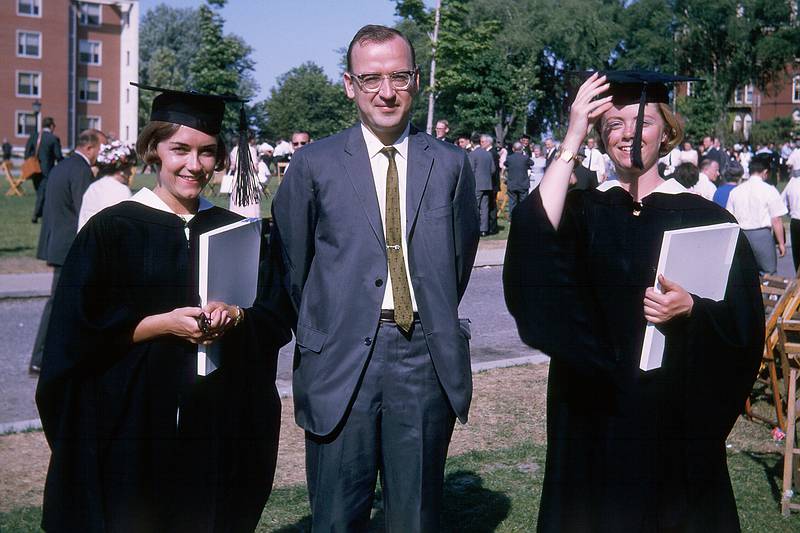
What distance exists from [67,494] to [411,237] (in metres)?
1.43

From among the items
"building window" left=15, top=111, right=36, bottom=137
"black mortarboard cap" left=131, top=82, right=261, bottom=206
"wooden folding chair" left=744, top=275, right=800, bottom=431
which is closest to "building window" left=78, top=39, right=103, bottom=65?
"building window" left=15, top=111, right=36, bottom=137

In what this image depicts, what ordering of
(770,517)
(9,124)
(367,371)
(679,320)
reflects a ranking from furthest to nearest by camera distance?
(9,124)
(770,517)
(367,371)
(679,320)

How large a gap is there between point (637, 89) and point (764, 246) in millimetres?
8856

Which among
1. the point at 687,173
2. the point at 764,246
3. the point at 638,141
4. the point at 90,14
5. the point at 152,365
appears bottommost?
the point at 764,246

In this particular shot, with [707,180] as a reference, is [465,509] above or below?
below

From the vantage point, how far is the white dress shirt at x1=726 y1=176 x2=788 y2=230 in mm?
11047

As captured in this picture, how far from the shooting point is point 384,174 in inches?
135

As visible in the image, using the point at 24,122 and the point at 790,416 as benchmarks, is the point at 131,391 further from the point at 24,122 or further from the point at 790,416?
the point at 24,122

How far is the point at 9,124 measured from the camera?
6656cm

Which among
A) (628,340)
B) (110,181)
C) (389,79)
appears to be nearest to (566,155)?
(628,340)

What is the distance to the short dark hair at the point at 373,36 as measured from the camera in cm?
339

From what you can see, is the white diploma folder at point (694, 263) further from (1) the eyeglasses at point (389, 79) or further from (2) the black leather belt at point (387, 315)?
(1) the eyeglasses at point (389, 79)

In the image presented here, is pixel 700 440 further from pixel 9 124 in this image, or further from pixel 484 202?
pixel 9 124

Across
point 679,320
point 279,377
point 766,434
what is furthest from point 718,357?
point 279,377
